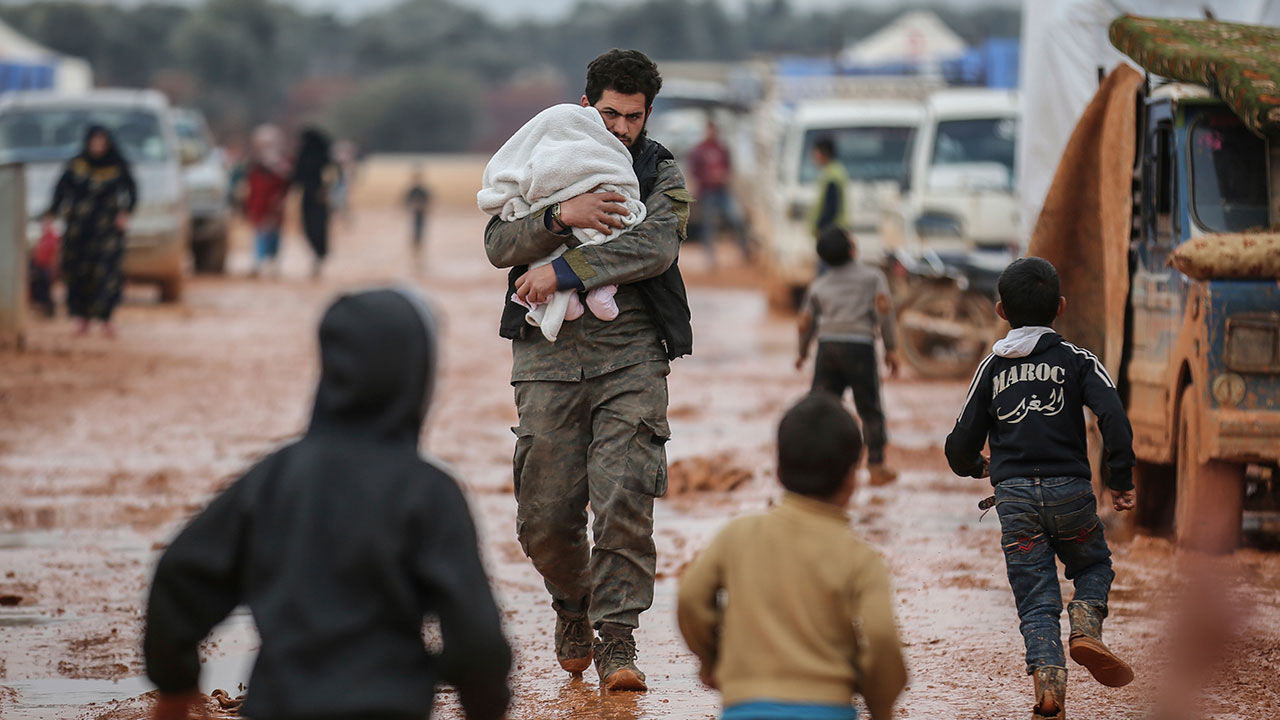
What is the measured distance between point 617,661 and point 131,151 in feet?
53.0

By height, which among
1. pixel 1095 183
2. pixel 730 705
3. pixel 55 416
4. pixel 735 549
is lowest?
pixel 55 416

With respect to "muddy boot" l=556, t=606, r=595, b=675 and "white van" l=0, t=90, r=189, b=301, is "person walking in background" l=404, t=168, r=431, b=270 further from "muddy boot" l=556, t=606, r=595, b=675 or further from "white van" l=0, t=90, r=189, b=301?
"muddy boot" l=556, t=606, r=595, b=675

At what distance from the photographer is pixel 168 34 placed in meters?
A: 108

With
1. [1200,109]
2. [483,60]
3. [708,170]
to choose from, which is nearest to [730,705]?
[1200,109]

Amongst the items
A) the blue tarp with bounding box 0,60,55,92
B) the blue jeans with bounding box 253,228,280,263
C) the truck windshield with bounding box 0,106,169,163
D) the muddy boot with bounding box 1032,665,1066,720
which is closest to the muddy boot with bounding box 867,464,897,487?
the muddy boot with bounding box 1032,665,1066,720

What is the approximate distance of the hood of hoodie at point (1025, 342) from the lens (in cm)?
528

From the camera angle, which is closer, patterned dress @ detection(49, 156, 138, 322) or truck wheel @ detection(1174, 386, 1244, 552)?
truck wheel @ detection(1174, 386, 1244, 552)

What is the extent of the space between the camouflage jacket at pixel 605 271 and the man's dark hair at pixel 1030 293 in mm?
983

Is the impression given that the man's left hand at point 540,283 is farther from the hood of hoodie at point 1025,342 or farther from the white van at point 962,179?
the white van at point 962,179

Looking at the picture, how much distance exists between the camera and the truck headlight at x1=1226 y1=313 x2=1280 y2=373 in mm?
7492

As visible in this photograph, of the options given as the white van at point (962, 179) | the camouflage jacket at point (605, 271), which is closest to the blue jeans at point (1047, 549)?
the camouflage jacket at point (605, 271)

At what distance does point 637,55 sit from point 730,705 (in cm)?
264

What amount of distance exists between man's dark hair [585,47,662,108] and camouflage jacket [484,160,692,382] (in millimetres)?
282

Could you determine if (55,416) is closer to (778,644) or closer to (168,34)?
(778,644)
